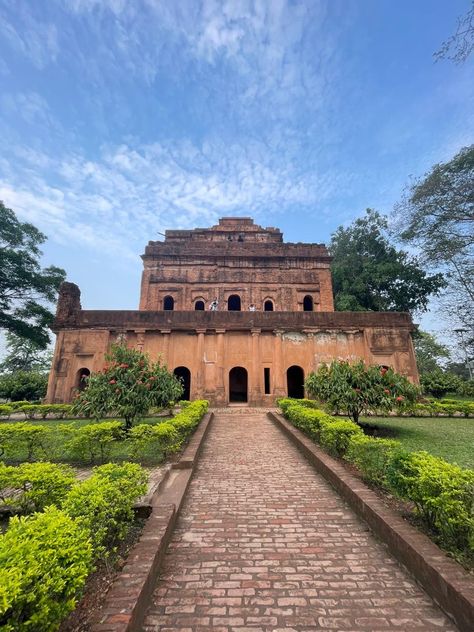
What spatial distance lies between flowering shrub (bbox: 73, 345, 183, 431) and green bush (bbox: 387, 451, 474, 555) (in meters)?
6.31

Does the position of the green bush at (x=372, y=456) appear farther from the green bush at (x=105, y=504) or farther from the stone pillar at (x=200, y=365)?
the stone pillar at (x=200, y=365)

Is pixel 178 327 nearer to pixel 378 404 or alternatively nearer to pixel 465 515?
pixel 378 404

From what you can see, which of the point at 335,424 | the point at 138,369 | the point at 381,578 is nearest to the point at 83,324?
the point at 138,369

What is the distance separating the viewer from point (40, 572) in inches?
66.9

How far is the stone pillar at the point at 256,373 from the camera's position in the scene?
49.9ft

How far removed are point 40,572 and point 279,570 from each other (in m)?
2.18

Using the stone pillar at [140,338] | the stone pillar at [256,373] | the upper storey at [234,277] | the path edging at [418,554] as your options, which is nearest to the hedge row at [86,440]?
the path edging at [418,554]

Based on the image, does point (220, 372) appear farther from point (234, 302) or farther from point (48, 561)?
point (48, 561)

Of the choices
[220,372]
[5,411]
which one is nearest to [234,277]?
[220,372]

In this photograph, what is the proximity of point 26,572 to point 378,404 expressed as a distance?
29.4ft

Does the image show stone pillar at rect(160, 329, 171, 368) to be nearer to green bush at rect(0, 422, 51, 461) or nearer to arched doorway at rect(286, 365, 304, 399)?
arched doorway at rect(286, 365, 304, 399)

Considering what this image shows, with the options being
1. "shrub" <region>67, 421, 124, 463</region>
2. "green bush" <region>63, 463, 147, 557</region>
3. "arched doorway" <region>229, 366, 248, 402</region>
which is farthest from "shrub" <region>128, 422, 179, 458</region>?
"arched doorway" <region>229, 366, 248, 402</region>

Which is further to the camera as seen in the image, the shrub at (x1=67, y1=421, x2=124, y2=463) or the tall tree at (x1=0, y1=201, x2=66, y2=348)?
the tall tree at (x1=0, y1=201, x2=66, y2=348)

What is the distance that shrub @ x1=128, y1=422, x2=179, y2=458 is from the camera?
581cm
